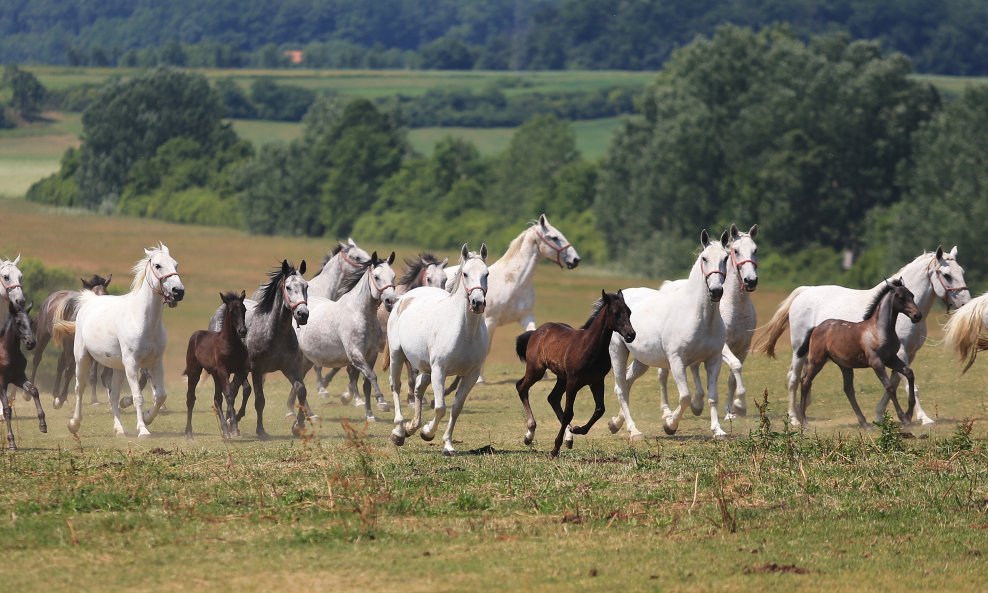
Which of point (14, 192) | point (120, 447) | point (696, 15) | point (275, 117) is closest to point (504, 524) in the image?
point (120, 447)

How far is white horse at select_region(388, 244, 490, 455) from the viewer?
13.6 m

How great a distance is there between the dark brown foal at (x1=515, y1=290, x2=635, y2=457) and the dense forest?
10284 centimetres

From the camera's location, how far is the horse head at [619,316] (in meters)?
13.1

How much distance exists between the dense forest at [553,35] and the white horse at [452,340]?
10231 cm

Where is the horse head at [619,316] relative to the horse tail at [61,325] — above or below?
above

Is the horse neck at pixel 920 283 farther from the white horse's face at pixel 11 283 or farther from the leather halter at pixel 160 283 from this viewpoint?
the white horse's face at pixel 11 283

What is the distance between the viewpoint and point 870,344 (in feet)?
52.4

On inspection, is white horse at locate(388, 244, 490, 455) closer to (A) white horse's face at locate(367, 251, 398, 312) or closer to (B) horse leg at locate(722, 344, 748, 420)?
(A) white horse's face at locate(367, 251, 398, 312)

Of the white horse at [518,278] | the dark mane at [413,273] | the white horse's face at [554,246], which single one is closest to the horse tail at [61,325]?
the dark mane at [413,273]

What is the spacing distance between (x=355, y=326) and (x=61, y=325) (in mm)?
4097

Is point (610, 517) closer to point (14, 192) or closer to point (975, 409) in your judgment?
point (975, 409)

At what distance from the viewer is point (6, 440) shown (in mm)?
15078

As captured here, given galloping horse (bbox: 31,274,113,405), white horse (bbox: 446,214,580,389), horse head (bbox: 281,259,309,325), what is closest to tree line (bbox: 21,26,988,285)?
white horse (bbox: 446,214,580,389)

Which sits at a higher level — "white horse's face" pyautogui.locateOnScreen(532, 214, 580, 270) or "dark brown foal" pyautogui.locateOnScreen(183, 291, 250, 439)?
"white horse's face" pyautogui.locateOnScreen(532, 214, 580, 270)
